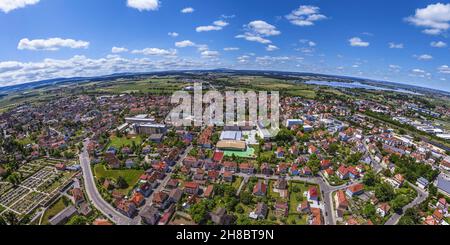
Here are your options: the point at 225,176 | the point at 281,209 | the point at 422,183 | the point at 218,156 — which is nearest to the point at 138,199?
the point at 225,176

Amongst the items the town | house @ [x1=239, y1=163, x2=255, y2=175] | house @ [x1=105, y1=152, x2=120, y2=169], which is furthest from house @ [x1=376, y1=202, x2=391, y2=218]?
house @ [x1=105, y1=152, x2=120, y2=169]

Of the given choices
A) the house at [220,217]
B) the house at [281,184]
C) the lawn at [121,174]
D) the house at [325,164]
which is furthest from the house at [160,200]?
the house at [325,164]

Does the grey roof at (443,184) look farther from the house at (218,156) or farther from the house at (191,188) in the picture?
the house at (191,188)

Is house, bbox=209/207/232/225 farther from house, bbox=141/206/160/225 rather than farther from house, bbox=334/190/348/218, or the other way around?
house, bbox=334/190/348/218

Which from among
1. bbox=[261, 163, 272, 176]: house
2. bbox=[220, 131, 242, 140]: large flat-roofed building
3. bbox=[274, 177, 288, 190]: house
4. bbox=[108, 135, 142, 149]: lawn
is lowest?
bbox=[274, 177, 288, 190]: house

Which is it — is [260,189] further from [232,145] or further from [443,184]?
[443,184]

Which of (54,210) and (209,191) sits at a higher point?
(209,191)
